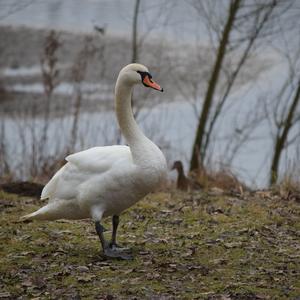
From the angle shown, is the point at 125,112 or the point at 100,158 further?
the point at 125,112

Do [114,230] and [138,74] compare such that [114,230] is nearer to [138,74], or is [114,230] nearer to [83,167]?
[83,167]

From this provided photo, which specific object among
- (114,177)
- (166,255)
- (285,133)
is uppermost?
(114,177)

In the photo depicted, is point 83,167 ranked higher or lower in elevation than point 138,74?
lower

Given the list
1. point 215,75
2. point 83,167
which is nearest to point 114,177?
point 83,167

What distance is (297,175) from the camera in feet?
27.8

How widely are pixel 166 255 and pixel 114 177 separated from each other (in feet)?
2.60

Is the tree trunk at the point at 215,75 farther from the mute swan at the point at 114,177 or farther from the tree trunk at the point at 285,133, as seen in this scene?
the mute swan at the point at 114,177

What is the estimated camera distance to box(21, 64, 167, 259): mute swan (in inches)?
207

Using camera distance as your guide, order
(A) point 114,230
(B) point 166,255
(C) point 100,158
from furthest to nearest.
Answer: (A) point 114,230 < (B) point 166,255 < (C) point 100,158

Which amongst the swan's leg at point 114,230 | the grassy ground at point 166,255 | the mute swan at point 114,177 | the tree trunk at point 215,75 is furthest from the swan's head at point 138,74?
the tree trunk at point 215,75

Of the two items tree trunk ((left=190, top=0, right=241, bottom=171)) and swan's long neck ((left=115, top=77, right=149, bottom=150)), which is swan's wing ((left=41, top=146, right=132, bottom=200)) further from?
tree trunk ((left=190, top=0, right=241, bottom=171))

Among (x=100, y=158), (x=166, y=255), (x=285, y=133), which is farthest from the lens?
(x=285, y=133)

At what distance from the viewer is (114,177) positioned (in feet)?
17.3

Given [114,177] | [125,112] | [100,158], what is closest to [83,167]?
[100,158]
